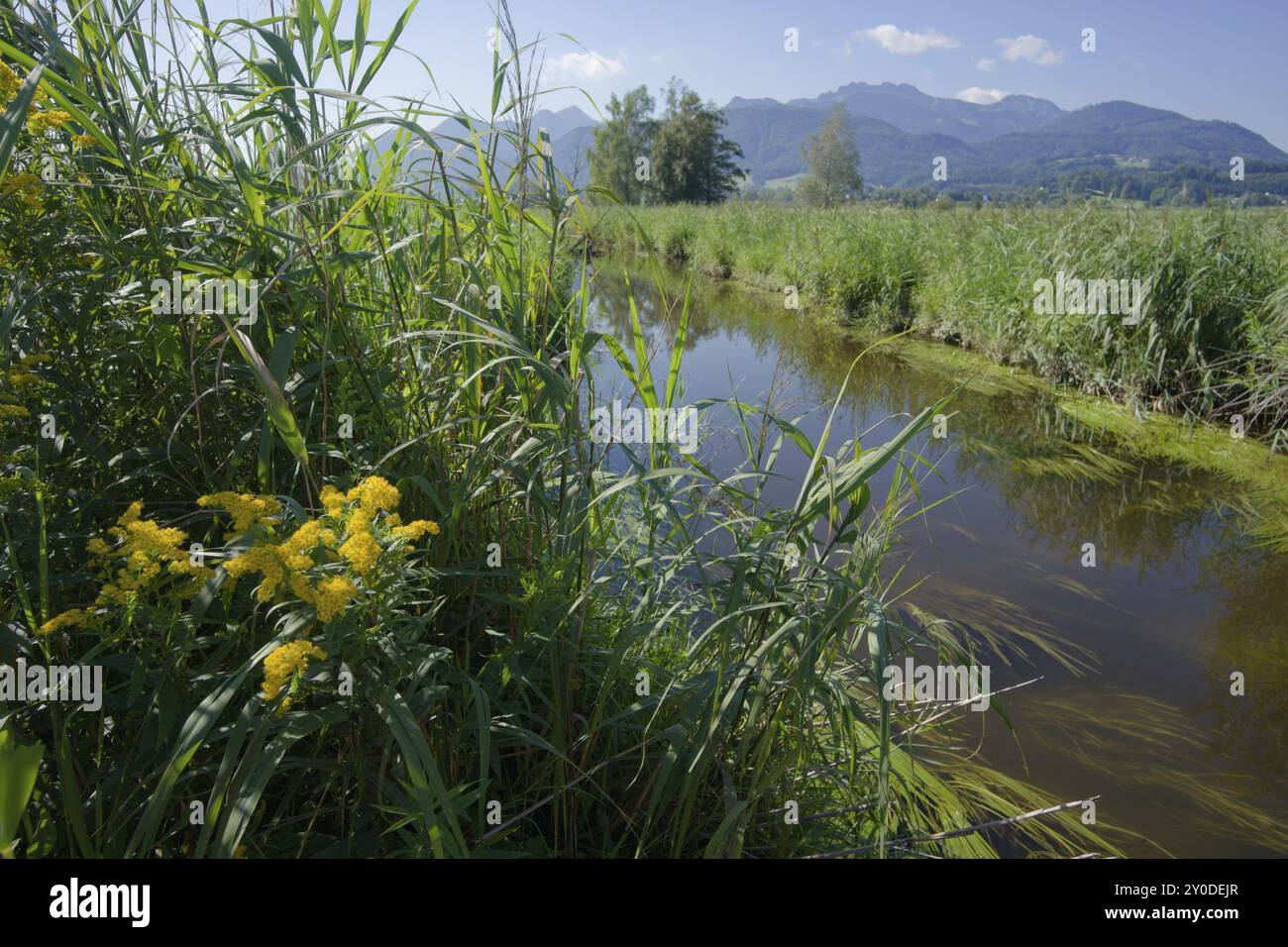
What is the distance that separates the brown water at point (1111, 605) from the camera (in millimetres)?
2391

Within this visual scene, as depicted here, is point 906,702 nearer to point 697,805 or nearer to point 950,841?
point 950,841

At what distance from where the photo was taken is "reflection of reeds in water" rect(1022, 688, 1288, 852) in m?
2.28

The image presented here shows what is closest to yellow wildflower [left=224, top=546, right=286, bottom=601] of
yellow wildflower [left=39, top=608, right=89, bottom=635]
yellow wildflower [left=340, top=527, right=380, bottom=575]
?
yellow wildflower [left=340, top=527, right=380, bottom=575]

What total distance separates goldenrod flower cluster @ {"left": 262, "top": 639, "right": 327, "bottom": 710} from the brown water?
99 centimetres

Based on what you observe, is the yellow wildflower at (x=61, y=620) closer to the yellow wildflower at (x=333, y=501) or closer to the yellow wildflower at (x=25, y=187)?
the yellow wildflower at (x=333, y=501)

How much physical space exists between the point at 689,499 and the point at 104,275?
5.81ft

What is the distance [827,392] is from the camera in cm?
629

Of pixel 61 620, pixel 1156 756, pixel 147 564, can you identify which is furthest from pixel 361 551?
pixel 1156 756

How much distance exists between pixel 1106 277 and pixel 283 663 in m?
6.73

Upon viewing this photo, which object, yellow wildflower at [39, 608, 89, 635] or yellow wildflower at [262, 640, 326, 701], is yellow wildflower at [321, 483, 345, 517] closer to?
yellow wildflower at [262, 640, 326, 701]

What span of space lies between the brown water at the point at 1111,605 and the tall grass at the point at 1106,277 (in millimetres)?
625

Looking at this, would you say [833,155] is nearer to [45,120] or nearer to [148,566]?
[45,120]

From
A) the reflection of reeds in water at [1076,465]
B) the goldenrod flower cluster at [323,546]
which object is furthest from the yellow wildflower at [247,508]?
the reflection of reeds in water at [1076,465]

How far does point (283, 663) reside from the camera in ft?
3.14
